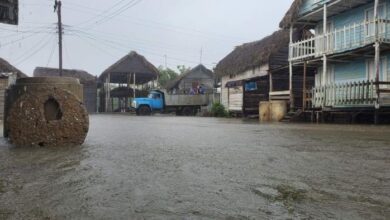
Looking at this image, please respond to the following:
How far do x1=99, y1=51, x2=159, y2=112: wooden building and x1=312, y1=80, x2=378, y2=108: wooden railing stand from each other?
2569 cm

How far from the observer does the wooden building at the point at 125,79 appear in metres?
41.8

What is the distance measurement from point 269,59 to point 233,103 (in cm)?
476

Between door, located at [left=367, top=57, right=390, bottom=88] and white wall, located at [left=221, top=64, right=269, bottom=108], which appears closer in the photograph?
door, located at [left=367, top=57, right=390, bottom=88]

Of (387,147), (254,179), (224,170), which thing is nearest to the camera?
(254,179)

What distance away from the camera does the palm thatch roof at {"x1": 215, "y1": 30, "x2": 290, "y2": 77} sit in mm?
26688

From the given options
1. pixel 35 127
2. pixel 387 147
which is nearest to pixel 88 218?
pixel 35 127

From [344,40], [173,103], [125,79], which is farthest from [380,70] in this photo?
[125,79]

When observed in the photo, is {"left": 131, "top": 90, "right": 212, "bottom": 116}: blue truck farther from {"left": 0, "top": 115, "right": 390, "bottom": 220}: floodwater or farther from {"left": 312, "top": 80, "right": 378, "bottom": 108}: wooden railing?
{"left": 0, "top": 115, "right": 390, "bottom": 220}: floodwater

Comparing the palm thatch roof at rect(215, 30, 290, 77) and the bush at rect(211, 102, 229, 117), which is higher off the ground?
the palm thatch roof at rect(215, 30, 290, 77)

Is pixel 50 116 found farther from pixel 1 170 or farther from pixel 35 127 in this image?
pixel 1 170

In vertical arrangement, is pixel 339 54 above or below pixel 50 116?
above

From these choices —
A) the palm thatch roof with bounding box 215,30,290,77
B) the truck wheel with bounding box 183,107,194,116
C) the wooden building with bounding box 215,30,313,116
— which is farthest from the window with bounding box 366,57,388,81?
the truck wheel with bounding box 183,107,194,116

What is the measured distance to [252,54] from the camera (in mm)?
28844

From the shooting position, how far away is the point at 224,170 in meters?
4.68
